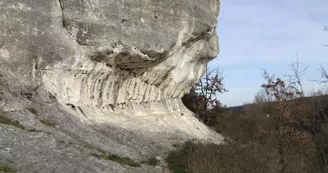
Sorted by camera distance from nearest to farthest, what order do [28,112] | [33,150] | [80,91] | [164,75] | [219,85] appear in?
1. [33,150]
2. [28,112]
3. [80,91]
4. [164,75]
5. [219,85]

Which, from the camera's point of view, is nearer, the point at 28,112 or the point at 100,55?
the point at 28,112

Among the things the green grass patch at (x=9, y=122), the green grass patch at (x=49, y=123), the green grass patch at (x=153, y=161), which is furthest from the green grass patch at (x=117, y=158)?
the green grass patch at (x=9, y=122)

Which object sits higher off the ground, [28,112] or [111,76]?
[111,76]

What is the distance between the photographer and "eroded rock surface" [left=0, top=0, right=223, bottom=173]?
322 inches

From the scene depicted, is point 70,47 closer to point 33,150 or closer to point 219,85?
point 33,150

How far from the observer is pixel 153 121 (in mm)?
13805

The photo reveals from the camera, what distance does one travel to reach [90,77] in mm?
11836

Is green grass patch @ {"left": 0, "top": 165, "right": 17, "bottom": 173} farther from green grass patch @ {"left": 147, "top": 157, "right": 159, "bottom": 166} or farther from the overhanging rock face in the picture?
green grass patch @ {"left": 147, "top": 157, "right": 159, "bottom": 166}

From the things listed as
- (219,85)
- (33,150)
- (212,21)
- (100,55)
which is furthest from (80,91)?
(219,85)

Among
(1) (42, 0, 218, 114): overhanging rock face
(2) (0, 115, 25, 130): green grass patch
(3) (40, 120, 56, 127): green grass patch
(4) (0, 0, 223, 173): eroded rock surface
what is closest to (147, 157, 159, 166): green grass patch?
(4) (0, 0, 223, 173): eroded rock surface

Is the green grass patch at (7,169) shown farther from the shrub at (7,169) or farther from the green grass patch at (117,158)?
the green grass patch at (117,158)

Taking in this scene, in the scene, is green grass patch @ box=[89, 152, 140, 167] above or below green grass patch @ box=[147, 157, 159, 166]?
above

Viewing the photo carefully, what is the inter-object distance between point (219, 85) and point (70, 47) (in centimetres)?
2019

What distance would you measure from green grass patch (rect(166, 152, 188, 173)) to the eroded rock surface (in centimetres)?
29
